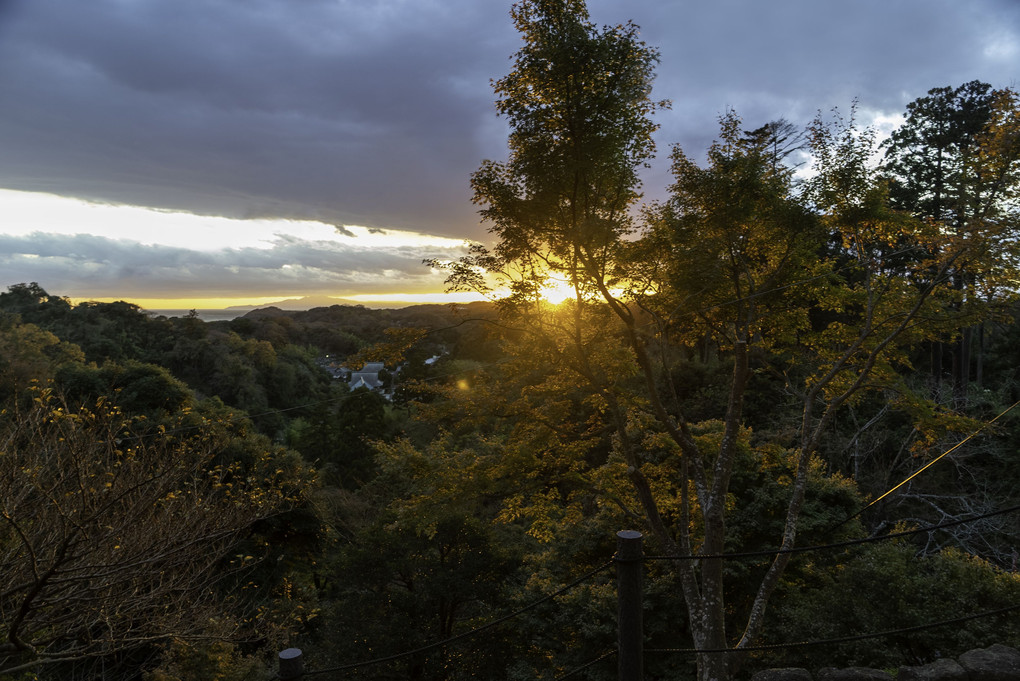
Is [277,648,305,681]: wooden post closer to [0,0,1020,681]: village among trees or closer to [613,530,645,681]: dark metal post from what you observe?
[613,530,645,681]: dark metal post

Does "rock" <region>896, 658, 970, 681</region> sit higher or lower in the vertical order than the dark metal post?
lower

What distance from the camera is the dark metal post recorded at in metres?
2.79

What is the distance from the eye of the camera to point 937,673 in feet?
12.7

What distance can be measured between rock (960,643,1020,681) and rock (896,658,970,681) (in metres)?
0.07

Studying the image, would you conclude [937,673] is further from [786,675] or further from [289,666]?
[289,666]

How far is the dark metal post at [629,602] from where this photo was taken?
9.16 ft

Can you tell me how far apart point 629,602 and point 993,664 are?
10.3 ft

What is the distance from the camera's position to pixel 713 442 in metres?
10.2

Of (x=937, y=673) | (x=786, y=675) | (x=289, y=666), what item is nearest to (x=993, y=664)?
(x=937, y=673)

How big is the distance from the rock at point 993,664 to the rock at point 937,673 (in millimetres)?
69

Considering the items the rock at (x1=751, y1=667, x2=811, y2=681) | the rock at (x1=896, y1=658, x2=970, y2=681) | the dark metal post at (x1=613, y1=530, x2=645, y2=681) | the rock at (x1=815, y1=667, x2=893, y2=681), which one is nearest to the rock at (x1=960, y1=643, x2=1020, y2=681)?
the rock at (x1=896, y1=658, x2=970, y2=681)

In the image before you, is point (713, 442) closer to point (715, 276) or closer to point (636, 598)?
point (715, 276)

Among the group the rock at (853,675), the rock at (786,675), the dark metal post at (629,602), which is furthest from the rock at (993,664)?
the dark metal post at (629,602)

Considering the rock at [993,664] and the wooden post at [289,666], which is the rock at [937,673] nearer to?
the rock at [993,664]
